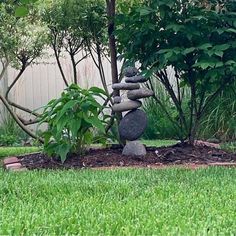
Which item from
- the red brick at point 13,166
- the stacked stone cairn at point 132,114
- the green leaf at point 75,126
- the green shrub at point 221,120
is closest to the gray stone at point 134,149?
the stacked stone cairn at point 132,114

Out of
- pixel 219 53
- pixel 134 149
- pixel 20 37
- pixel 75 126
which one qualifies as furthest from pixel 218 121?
pixel 75 126

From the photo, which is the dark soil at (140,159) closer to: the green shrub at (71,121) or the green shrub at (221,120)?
the green shrub at (71,121)

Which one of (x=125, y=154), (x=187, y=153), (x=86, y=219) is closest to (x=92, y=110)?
(x=125, y=154)

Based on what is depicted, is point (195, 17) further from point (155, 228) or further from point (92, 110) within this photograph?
point (155, 228)

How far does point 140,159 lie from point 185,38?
1065 mm

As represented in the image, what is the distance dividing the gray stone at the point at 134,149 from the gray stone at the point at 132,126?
10 centimetres

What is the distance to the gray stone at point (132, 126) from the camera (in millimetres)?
5113

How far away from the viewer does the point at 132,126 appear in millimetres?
5113

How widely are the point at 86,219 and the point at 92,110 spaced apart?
2.31 metres

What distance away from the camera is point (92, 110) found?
15.4 feet

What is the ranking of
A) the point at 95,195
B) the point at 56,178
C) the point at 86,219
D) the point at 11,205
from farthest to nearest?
1. the point at 56,178
2. the point at 95,195
3. the point at 11,205
4. the point at 86,219

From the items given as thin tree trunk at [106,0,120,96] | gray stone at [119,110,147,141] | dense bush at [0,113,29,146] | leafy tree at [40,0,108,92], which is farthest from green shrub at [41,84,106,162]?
dense bush at [0,113,29,146]

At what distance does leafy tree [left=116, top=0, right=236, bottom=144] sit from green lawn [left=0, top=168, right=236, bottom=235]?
101 cm

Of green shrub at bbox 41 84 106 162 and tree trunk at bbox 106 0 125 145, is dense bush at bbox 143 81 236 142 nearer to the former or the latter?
tree trunk at bbox 106 0 125 145
